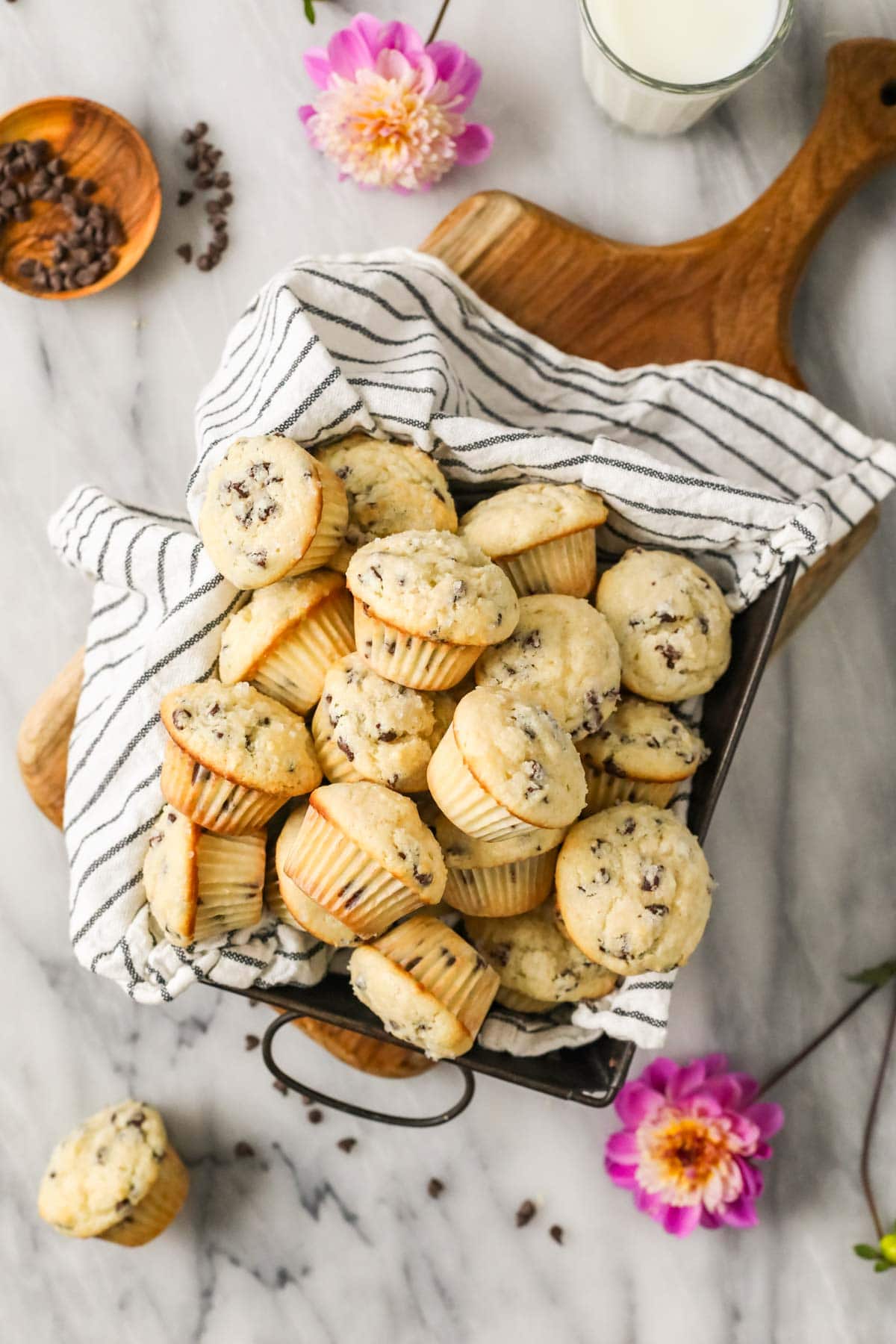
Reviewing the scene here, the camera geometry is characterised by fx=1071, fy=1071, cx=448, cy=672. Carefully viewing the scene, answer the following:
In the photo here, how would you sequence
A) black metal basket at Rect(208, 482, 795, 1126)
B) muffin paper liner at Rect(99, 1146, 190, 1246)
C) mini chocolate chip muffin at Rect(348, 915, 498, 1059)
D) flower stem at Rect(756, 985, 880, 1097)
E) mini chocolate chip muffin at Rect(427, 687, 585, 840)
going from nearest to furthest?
1. mini chocolate chip muffin at Rect(427, 687, 585, 840)
2. mini chocolate chip muffin at Rect(348, 915, 498, 1059)
3. black metal basket at Rect(208, 482, 795, 1126)
4. muffin paper liner at Rect(99, 1146, 190, 1246)
5. flower stem at Rect(756, 985, 880, 1097)

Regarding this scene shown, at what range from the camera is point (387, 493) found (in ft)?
4.53

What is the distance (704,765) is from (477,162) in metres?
1.10

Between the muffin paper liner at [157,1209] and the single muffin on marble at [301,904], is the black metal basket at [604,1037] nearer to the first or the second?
the single muffin on marble at [301,904]

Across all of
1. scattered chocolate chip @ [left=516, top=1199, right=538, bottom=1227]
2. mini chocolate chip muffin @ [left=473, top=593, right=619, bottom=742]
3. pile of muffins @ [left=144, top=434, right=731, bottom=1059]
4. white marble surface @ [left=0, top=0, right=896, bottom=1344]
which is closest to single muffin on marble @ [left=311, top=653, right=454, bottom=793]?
pile of muffins @ [left=144, top=434, right=731, bottom=1059]

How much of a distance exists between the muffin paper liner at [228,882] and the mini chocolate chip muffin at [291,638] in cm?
19

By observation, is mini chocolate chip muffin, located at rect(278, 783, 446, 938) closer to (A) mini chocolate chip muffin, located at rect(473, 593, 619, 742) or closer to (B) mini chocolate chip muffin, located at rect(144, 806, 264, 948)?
(B) mini chocolate chip muffin, located at rect(144, 806, 264, 948)

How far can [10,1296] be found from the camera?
197 centimetres

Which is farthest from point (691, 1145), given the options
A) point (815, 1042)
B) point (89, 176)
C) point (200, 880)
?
point (89, 176)

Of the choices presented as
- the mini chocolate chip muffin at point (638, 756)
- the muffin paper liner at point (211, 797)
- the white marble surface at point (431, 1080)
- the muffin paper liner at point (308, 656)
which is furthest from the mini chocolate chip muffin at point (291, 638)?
the white marble surface at point (431, 1080)

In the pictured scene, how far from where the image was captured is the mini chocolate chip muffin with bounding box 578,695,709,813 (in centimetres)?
141

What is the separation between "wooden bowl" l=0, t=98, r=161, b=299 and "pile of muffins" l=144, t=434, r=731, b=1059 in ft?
2.24

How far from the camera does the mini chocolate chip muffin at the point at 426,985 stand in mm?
1308

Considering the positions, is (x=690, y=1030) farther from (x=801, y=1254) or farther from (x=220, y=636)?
Result: (x=220, y=636)

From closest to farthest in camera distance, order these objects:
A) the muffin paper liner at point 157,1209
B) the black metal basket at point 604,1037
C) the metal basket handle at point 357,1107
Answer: the black metal basket at point 604,1037 → the metal basket handle at point 357,1107 → the muffin paper liner at point 157,1209
